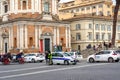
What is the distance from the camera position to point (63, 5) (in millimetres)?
112562

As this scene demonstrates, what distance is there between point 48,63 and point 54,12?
32.7 m

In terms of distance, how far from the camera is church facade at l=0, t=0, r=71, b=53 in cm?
6247

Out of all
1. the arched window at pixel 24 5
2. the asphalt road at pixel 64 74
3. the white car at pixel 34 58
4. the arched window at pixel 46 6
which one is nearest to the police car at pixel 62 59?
the asphalt road at pixel 64 74

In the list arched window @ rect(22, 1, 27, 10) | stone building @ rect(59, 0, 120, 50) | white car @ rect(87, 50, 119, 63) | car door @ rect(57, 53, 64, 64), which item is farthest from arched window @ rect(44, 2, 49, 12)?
car door @ rect(57, 53, 64, 64)

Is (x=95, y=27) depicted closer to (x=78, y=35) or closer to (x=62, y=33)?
(x=78, y=35)

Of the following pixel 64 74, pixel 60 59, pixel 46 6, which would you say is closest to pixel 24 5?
pixel 46 6

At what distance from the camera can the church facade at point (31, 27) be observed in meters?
62.5

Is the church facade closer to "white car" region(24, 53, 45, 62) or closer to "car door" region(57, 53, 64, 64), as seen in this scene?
"white car" region(24, 53, 45, 62)

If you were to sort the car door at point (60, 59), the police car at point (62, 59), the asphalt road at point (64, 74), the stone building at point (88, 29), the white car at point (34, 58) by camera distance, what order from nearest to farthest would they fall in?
the asphalt road at point (64, 74)
the police car at point (62, 59)
the car door at point (60, 59)
the white car at point (34, 58)
the stone building at point (88, 29)

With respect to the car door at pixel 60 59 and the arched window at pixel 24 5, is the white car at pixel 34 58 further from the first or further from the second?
the arched window at pixel 24 5

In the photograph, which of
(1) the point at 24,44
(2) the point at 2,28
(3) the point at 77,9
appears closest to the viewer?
(1) the point at 24,44

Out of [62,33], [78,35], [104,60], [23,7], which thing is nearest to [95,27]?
[78,35]

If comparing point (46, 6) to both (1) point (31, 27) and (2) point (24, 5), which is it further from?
(1) point (31, 27)

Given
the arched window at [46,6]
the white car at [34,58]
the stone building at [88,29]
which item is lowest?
the white car at [34,58]
